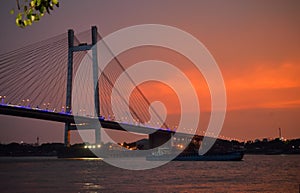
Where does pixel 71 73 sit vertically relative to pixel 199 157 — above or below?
above

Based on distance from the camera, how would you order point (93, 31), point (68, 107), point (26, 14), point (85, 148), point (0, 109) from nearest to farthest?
1. point (26, 14)
2. point (0, 109)
3. point (68, 107)
4. point (93, 31)
5. point (85, 148)

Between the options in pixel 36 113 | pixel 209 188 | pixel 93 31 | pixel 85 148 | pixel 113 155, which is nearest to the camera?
pixel 209 188

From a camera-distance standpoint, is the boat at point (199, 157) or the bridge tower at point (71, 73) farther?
the boat at point (199, 157)

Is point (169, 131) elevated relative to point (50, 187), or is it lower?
elevated

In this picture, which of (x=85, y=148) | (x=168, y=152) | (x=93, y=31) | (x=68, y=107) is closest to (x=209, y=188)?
(x=68, y=107)

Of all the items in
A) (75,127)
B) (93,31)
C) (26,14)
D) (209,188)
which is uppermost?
(93,31)

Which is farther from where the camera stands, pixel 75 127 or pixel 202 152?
pixel 202 152

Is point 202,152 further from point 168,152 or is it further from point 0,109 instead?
point 0,109

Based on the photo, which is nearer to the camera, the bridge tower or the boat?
the bridge tower

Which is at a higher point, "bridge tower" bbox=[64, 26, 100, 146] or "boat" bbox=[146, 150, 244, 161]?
"bridge tower" bbox=[64, 26, 100, 146]

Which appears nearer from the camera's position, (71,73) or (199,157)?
(71,73)

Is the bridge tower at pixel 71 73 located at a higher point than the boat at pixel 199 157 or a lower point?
higher
